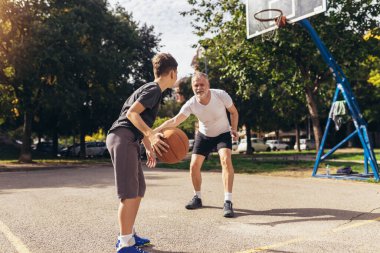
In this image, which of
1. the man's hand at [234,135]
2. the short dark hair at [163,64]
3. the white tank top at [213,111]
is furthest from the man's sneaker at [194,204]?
the short dark hair at [163,64]

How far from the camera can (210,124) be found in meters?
6.26

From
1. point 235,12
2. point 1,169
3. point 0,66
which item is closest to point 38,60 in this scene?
point 0,66

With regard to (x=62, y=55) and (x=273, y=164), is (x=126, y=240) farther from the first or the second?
(x=62, y=55)

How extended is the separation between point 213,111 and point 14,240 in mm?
3312

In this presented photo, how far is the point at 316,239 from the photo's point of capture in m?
4.27

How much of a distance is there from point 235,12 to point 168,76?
12.7 m

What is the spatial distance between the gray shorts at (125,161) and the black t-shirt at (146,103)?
0.21 feet

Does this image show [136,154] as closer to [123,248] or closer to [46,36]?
[123,248]

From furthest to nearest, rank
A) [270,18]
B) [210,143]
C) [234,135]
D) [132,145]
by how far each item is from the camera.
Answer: [270,18]
[210,143]
[234,135]
[132,145]

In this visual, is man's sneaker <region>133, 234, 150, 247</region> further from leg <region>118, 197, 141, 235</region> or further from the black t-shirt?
the black t-shirt

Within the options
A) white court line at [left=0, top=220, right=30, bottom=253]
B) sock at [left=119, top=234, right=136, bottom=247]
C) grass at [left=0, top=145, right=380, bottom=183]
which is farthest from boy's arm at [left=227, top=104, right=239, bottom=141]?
grass at [left=0, top=145, right=380, bottom=183]

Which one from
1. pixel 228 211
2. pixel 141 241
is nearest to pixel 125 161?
pixel 141 241

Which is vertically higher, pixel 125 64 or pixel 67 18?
pixel 67 18

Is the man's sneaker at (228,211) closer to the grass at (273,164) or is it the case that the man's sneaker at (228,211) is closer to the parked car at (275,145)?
the grass at (273,164)
